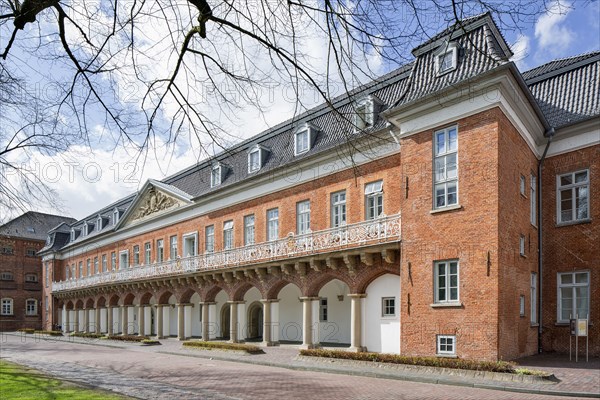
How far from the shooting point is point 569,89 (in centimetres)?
1830

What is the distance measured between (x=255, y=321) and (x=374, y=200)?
11470 mm

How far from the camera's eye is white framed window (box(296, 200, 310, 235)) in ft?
74.6

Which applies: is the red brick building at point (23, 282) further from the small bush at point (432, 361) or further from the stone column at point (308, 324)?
the small bush at point (432, 361)

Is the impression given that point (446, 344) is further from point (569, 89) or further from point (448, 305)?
point (569, 89)

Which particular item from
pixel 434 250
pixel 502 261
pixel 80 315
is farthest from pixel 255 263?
pixel 80 315

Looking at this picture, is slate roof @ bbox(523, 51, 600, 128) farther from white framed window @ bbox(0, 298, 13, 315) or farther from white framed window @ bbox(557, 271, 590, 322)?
white framed window @ bbox(0, 298, 13, 315)

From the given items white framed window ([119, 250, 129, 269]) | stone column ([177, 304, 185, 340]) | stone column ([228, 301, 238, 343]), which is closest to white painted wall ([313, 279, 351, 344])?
stone column ([228, 301, 238, 343])

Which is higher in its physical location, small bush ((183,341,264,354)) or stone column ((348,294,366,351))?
stone column ((348,294,366,351))

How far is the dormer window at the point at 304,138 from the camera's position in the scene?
22953 mm

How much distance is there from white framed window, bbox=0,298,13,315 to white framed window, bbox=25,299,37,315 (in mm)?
1500

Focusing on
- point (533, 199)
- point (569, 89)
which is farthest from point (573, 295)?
point (569, 89)

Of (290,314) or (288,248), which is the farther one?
(290,314)

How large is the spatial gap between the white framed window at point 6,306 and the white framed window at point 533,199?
53372 millimetres

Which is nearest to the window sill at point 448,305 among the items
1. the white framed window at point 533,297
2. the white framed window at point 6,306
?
the white framed window at point 533,297
